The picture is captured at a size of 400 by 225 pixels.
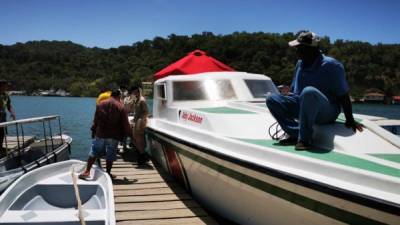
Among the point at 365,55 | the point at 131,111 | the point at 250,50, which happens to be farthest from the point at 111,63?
the point at 131,111

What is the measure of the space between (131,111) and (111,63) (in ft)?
308

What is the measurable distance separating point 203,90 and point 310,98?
344cm

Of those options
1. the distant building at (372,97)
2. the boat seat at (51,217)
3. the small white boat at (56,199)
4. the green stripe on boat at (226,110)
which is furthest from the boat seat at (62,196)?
the distant building at (372,97)

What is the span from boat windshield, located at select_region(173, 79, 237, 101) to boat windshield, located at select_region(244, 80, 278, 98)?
0.40 metres

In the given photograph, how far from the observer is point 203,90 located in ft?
23.1

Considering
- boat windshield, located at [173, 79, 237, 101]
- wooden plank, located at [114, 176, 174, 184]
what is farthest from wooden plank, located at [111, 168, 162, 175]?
boat windshield, located at [173, 79, 237, 101]

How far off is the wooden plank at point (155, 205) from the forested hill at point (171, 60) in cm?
2236

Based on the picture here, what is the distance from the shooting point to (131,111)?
10883mm

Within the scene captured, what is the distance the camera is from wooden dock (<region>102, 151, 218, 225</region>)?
5176mm

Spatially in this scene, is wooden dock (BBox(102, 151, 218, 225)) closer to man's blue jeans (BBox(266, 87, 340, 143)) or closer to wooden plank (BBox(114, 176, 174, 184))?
wooden plank (BBox(114, 176, 174, 184))

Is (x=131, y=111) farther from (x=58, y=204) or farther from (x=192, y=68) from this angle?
(x=58, y=204)

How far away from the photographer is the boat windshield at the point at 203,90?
6.89 metres

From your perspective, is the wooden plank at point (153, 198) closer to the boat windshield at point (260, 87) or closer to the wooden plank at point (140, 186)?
the wooden plank at point (140, 186)

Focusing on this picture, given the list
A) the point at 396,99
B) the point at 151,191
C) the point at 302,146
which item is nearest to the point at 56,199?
the point at 151,191
